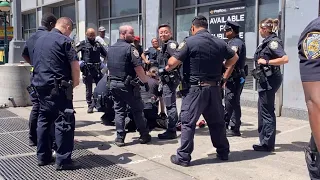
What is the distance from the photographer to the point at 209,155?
5.14 metres

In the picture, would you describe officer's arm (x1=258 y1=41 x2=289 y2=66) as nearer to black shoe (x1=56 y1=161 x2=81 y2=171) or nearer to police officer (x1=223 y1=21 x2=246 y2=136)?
police officer (x1=223 y1=21 x2=246 y2=136)

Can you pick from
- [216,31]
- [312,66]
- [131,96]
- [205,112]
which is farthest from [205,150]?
[216,31]

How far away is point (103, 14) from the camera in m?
15.0

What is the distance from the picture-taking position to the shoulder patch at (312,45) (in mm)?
2037

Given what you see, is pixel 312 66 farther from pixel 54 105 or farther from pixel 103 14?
pixel 103 14

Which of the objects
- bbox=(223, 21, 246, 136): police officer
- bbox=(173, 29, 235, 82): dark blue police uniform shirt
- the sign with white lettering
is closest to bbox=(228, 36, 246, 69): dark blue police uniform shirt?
bbox=(223, 21, 246, 136): police officer

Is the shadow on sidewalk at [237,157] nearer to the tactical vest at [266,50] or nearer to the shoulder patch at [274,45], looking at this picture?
the tactical vest at [266,50]

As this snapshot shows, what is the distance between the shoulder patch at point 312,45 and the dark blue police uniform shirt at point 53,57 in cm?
303

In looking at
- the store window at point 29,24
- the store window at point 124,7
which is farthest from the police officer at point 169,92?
the store window at point 29,24

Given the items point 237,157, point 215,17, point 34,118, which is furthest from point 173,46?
point 215,17

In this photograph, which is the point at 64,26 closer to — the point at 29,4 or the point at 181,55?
the point at 181,55

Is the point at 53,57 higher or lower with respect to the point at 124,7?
lower

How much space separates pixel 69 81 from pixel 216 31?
20.0ft

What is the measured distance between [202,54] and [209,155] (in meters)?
1.51
